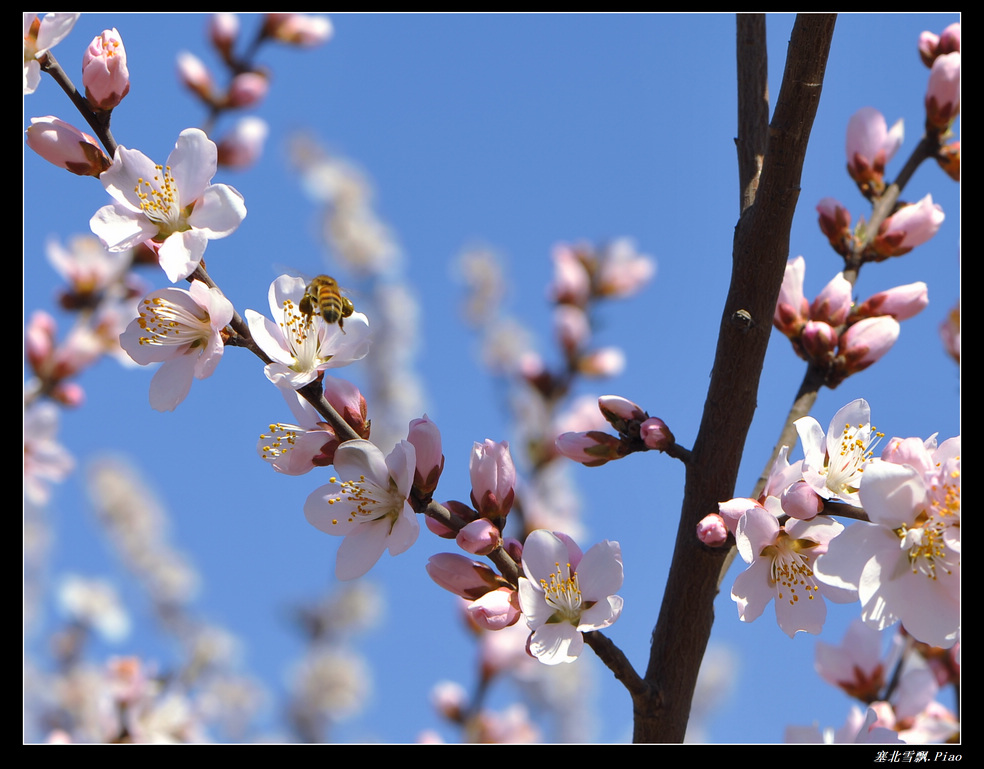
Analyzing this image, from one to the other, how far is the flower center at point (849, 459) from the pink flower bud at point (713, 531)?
27cm

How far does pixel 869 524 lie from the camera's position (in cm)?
124

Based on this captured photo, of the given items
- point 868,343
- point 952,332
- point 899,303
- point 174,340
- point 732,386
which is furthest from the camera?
point 952,332

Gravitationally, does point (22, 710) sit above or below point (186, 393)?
below

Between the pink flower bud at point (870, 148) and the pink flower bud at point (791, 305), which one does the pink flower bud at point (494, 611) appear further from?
the pink flower bud at point (870, 148)

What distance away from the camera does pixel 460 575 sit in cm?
135

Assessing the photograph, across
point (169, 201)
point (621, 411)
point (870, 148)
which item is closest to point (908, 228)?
point (870, 148)

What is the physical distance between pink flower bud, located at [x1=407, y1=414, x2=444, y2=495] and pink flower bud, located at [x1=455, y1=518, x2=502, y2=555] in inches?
4.3

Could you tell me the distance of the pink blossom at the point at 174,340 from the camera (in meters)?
1.32

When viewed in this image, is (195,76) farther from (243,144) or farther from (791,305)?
(791,305)

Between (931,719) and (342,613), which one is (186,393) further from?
(342,613)

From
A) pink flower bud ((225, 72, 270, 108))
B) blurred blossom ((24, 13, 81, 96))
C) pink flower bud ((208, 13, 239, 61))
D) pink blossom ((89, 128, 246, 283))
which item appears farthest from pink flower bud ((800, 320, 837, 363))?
pink flower bud ((208, 13, 239, 61))

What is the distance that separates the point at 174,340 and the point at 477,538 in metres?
0.64

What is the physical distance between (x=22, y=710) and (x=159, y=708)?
149 cm
